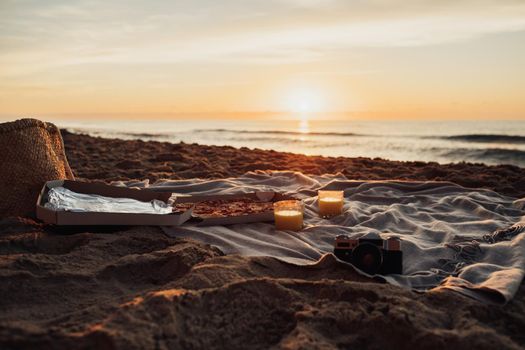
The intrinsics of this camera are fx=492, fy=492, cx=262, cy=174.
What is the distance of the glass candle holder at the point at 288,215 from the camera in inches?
129

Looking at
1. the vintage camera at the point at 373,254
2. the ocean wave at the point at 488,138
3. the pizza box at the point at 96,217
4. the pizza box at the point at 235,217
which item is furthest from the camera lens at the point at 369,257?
the ocean wave at the point at 488,138

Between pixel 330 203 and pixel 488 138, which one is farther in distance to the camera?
pixel 488 138

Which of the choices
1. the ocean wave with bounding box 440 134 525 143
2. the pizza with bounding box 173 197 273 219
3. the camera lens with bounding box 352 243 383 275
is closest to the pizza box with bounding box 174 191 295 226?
the pizza with bounding box 173 197 273 219

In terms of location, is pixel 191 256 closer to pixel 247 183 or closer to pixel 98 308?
pixel 98 308

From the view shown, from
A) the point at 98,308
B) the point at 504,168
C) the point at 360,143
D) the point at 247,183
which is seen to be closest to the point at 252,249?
the point at 98,308

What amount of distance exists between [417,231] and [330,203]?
647 mm

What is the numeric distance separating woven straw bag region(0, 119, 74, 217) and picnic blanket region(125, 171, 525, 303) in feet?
3.64

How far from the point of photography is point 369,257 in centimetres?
242

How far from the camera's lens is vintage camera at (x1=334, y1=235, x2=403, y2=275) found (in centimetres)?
242

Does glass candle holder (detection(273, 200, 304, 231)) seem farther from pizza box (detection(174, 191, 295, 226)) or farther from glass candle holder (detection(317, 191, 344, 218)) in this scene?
glass candle holder (detection(317, 191, 344, 218))

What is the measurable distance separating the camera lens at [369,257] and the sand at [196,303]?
7cm

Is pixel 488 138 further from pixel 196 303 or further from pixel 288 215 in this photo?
pixel 196 303

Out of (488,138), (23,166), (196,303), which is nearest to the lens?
(196,303)

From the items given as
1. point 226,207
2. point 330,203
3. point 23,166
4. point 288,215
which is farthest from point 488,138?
point 23,166
